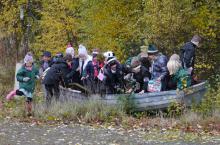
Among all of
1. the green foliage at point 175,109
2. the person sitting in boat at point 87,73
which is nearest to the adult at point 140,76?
the green foliage at point 175,109

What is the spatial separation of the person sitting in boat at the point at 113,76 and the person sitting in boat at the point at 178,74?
148 centimetres

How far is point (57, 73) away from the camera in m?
16.3

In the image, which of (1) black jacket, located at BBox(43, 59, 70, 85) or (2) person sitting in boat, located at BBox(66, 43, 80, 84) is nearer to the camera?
(1) black jacket, located at BBox(43, 59, 70, 85)

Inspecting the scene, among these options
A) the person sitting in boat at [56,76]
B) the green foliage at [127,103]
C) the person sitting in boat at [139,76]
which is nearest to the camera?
the green foliage at [127,103]

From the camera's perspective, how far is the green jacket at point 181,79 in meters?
14.4

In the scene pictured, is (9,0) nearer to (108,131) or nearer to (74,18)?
Answer: (74,18)

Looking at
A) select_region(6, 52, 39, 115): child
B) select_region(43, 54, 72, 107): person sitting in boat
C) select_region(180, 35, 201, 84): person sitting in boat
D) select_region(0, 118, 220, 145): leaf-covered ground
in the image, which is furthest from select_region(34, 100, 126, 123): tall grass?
select_region(180, 35, 201, 84): person sitting in boat

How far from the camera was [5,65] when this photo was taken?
24.6 m

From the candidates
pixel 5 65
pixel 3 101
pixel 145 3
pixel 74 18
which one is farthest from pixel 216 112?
pixel 5 65

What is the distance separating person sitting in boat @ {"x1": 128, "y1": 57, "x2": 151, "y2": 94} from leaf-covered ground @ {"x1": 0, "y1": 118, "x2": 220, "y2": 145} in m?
2.18

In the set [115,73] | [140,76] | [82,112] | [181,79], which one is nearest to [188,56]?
[181,79]

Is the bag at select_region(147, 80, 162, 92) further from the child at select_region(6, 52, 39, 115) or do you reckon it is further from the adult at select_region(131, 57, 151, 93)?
the child at select_region(6, 52, 39, 115)

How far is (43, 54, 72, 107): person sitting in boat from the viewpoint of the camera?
53.1ft

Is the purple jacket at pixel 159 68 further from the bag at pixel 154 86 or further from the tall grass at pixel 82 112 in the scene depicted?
the tall grass at pixel 82 112
